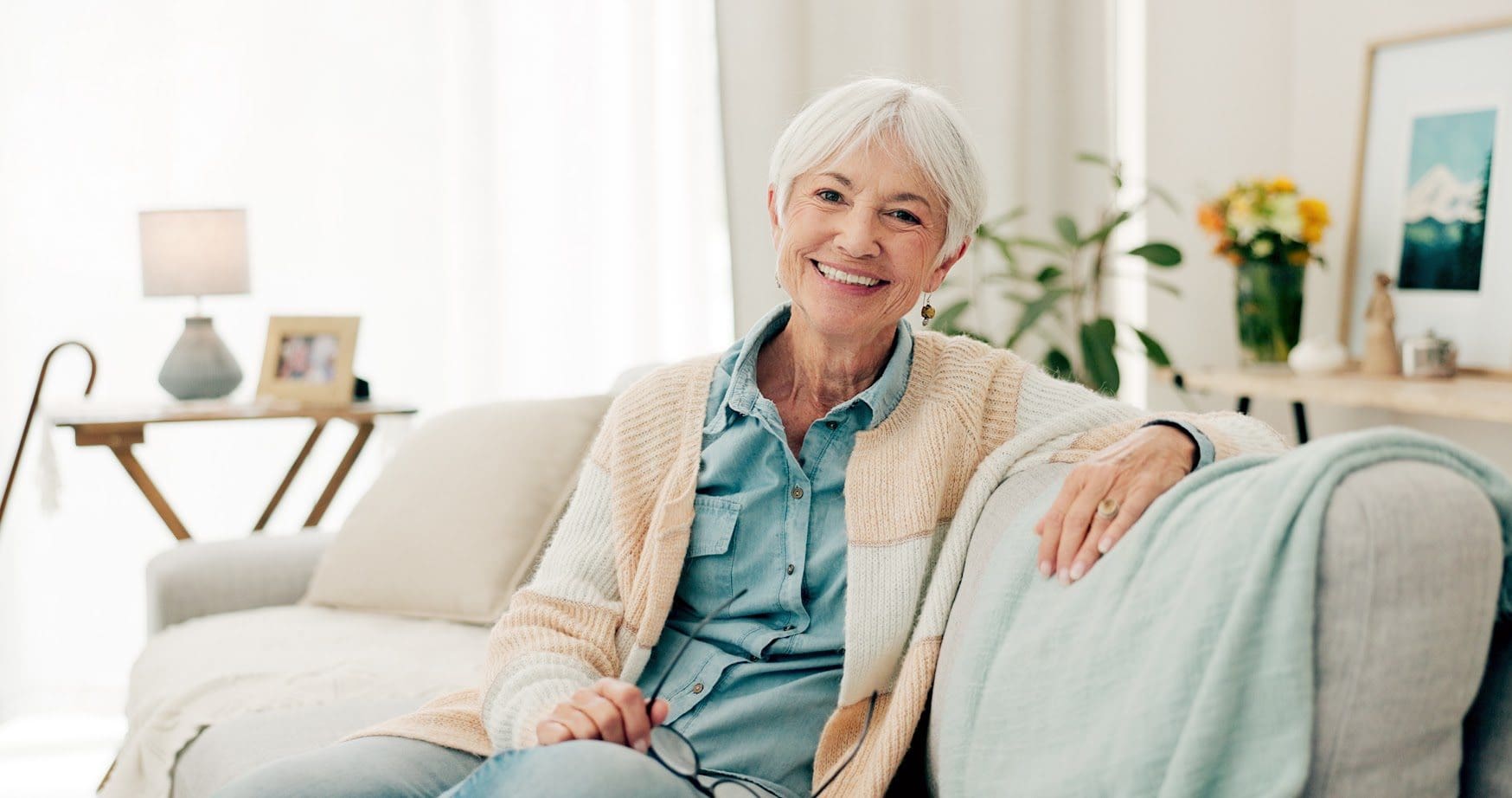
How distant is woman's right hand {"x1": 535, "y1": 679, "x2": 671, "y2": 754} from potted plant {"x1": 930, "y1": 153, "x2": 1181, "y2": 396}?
1927 mm

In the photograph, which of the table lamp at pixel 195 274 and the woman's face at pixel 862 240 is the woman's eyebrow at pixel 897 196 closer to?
the woman's face at pixel 862 240

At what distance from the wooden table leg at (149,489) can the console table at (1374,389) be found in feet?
7.90

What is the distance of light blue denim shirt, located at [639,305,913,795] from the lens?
1.38m

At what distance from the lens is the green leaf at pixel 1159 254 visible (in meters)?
3.31

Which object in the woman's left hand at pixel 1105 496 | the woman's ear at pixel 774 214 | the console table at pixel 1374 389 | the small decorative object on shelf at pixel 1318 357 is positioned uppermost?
the woman's ear at pixel 774 214

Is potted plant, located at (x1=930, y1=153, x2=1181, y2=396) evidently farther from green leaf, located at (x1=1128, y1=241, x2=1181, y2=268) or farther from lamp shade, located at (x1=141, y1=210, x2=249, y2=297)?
lamp shade, located at (x1=141, y1=210, x2=249, y2=297)

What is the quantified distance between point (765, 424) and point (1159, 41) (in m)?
Result: 2.79

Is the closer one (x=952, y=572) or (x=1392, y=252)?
(x=952, y=572)

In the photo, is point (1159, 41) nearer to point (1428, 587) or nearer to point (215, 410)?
point (215, 410)

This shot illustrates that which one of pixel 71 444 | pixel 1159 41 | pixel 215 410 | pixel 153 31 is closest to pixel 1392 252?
pixel 1159 41

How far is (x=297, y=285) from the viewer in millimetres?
3451

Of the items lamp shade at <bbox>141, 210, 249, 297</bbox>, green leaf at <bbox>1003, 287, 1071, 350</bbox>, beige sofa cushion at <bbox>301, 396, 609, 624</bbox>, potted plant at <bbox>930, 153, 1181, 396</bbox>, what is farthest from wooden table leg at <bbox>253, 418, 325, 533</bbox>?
green leaf at <bbox>1003, 287, 1071, 350</bbox>

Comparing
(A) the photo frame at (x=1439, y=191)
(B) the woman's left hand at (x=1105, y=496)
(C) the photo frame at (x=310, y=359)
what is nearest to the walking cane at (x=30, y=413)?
(C) the photo frame at (x=310, y=359)

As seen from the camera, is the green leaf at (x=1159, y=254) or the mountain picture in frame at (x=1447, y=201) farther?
the green leaf at (x=1159, y=254)
